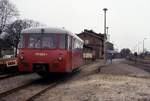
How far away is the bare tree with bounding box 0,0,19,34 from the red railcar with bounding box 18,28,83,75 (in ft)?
174

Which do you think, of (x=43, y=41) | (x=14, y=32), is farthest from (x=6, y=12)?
(x=43, y=41)

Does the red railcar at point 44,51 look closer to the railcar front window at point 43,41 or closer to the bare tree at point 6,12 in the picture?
the railcar front window at point 43,41

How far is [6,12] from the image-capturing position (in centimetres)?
7325

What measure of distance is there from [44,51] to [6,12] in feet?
188

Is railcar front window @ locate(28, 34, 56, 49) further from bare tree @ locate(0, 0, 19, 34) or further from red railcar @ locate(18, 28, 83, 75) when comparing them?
bare tree @ locate(0, 0, 19, 34)

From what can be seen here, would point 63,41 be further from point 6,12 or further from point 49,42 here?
point 6,12

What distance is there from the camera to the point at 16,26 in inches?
3346

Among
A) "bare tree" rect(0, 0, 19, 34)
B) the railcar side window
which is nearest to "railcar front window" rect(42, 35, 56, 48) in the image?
the railcar side window

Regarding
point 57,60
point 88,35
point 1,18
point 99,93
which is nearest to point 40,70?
point 57,60

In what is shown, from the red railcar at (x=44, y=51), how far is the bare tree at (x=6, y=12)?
2092 inches

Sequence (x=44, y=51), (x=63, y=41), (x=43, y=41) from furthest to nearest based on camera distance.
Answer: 1. (x=43, y=41)
2. (x=63, y=41)
3. (x=44, y=51)

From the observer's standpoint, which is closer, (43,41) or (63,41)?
(63,41)

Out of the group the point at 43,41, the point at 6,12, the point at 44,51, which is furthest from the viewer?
the point at 6,12

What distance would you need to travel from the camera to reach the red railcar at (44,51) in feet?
57.9
